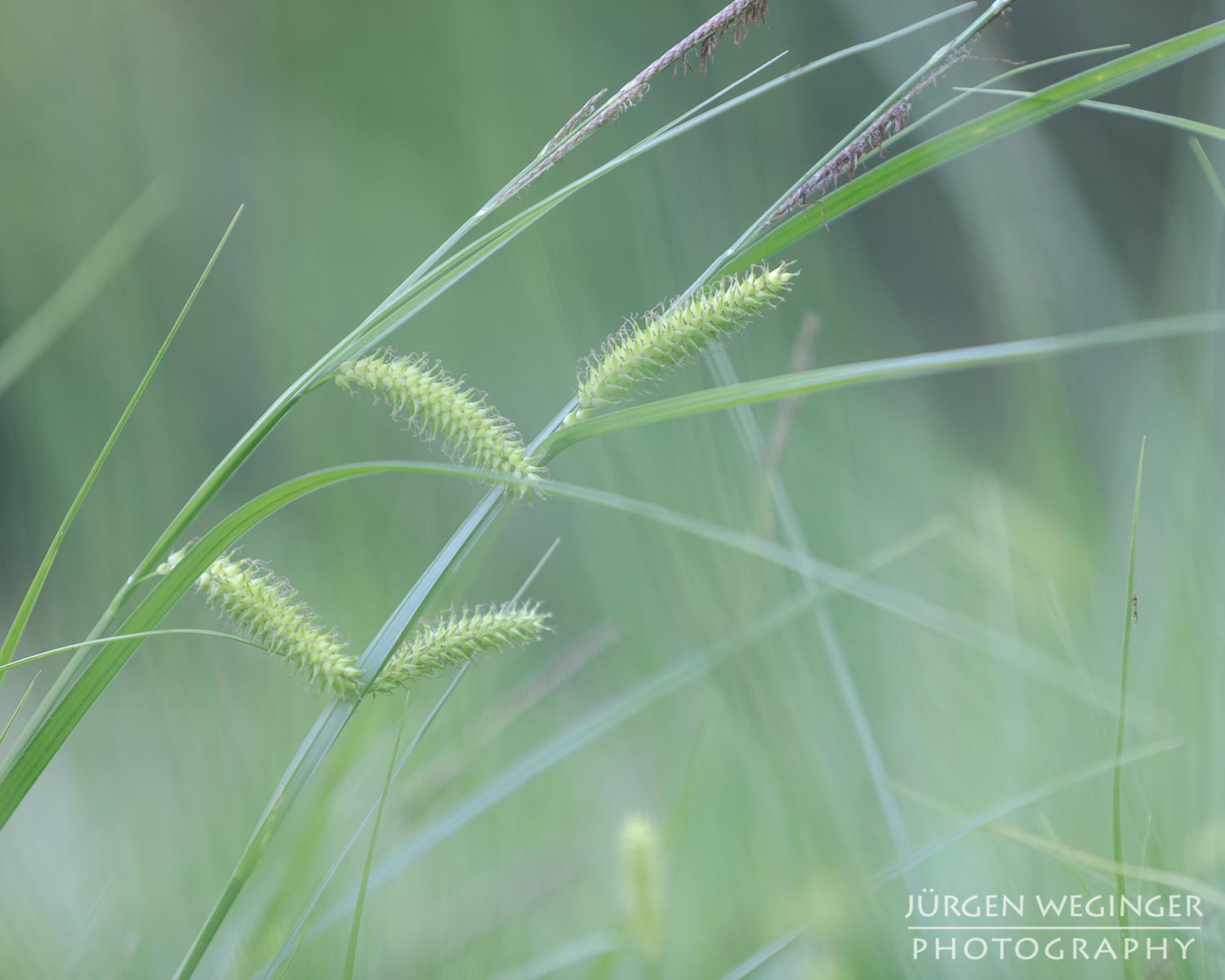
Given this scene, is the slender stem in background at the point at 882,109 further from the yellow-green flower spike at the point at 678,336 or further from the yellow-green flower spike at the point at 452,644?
the yellow-green flower spike at the point at 452,644

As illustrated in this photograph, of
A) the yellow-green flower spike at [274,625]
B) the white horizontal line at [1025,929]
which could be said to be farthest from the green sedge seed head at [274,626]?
the white horizontal line at [1025,929]

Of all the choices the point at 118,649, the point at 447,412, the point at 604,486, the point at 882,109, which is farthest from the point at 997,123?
the point at 604,486

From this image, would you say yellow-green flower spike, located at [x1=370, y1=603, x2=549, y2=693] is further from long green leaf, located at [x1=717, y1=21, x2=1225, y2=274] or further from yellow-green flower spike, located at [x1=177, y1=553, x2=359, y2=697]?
long green leaf, located at [x1=717, y1=21, x2=1225, y2=274]

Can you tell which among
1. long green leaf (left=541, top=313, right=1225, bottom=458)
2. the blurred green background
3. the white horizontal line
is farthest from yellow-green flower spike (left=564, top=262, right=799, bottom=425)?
the white horizontal line

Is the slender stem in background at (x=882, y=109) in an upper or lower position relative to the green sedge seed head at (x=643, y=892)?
upper

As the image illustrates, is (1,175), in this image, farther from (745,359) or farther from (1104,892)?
(1104,892)
